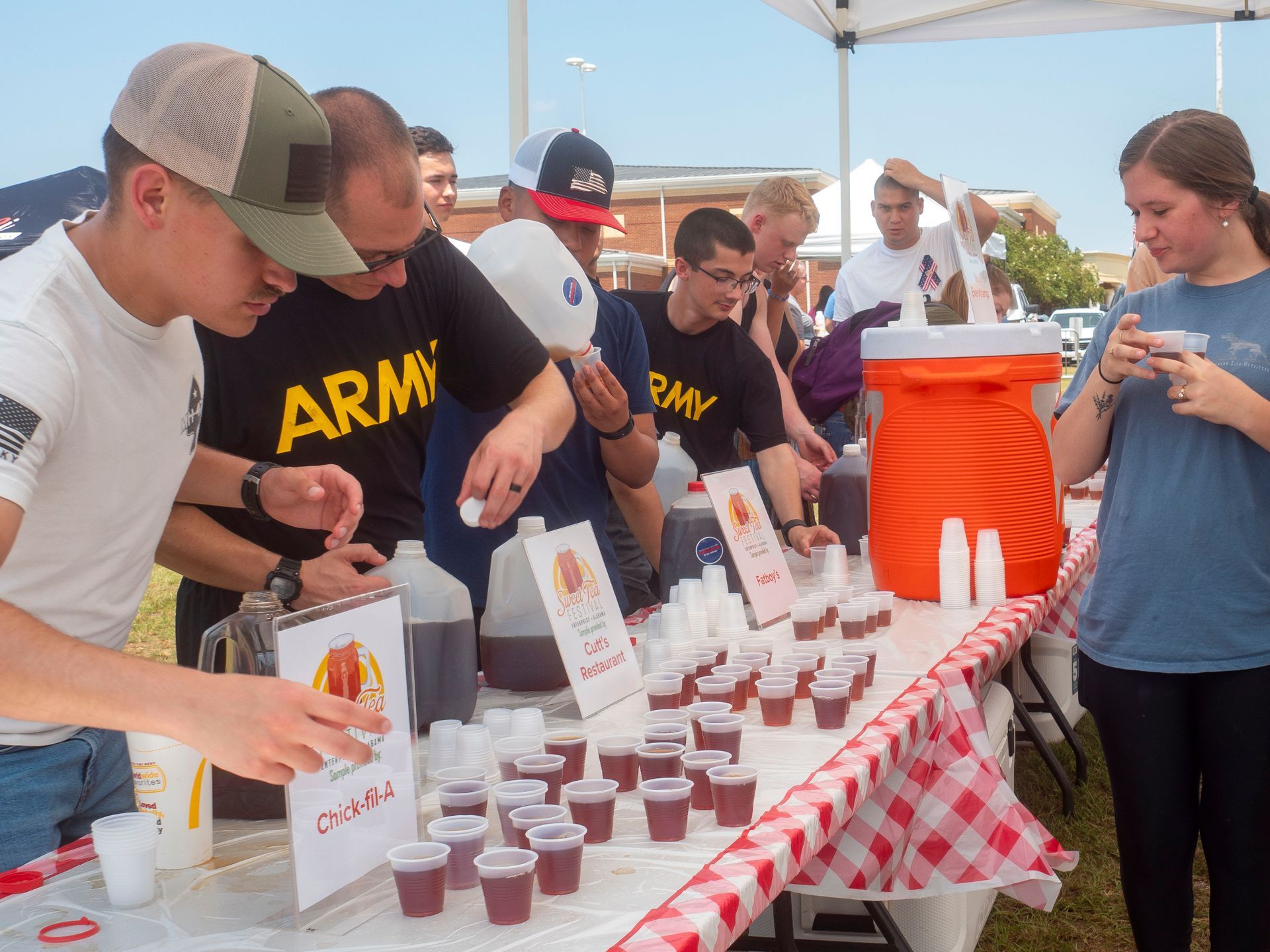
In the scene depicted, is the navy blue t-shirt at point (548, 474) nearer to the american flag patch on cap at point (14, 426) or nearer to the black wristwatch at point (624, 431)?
the black wristwatch at point (624, 431)

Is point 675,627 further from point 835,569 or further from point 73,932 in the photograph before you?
point 73,932

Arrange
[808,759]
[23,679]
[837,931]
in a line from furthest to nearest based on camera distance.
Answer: [837,931], [808,759], [23,679]

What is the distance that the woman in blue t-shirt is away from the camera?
2129 millimetres

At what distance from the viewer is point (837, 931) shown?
2.16m

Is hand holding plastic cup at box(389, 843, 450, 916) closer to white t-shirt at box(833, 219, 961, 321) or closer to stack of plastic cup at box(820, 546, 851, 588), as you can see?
stack of plastic cup at box(820, 546, 851, 588)

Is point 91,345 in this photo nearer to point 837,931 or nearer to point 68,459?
point 68,459

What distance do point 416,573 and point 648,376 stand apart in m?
1.59

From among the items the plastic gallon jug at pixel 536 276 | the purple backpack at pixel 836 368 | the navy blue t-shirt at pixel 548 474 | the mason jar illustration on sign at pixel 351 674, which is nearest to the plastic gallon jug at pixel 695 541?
the navy blue t-shirt at pixel 548 474

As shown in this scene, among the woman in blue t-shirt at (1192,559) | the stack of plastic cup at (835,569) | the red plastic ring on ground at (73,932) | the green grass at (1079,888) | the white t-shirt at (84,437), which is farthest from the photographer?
the green grass at (1079,888)

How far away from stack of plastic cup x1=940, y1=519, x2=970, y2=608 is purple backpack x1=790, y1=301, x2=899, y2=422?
2.24 metres

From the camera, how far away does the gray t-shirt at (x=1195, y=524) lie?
2139mm

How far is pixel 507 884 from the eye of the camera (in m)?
1.08

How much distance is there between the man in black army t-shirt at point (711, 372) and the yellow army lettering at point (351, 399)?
4.75 feet

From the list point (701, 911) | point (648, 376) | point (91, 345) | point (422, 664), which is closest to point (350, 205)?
point (91, 345)
